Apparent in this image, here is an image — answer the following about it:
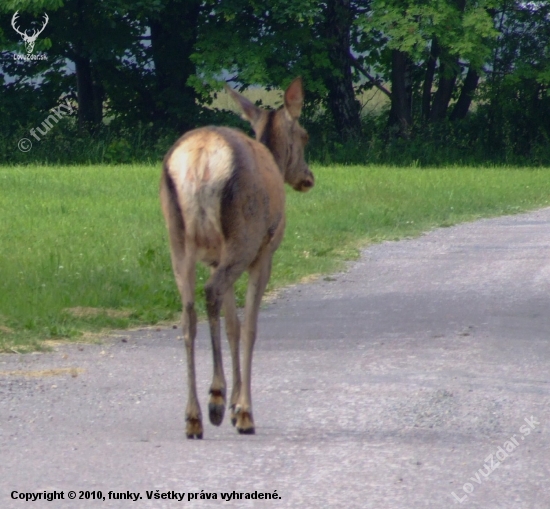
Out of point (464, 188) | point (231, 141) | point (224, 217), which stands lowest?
point (464, 188)

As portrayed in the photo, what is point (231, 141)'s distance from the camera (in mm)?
5809

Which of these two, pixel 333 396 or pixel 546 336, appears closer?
pixel 333 396

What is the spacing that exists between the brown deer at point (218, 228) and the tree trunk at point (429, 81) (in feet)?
88.8

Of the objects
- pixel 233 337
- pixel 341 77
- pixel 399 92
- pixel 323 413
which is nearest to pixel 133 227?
pixel 233 337

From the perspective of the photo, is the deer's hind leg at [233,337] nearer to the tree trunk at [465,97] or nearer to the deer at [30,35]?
the deer at [30,35]

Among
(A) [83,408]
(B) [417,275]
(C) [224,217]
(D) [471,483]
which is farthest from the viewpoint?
(B) [417,275]

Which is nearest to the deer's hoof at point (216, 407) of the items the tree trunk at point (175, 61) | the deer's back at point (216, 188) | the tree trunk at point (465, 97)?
the deer's back at point (216, 188)

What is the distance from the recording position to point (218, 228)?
5762 millimetres

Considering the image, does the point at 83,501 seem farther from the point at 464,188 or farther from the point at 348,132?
the point at 348,132

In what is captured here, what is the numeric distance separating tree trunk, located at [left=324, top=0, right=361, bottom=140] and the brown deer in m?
27.2

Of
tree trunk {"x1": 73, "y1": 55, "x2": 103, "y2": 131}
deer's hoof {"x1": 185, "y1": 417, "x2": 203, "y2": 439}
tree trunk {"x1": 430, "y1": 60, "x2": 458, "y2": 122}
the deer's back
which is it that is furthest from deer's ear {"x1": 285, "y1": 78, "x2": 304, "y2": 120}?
tree trunk {"x1": 430, "y1": 60, "x2": 458, "y2": 122}

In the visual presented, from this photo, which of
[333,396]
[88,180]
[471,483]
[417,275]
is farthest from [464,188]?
[471,483]

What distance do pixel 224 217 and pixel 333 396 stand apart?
1486 mm

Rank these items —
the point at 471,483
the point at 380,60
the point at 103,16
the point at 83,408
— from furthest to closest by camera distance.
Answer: the point at 380,60, the point at 103,16, the point at 83,408, the point at 471,483
